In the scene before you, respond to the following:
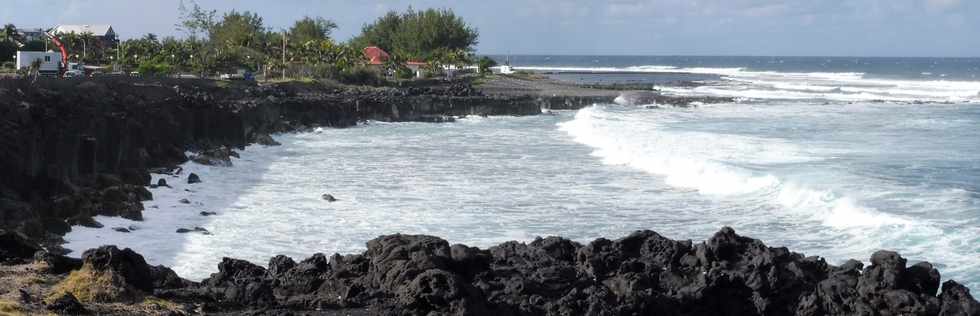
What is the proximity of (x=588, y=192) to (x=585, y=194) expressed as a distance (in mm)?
420

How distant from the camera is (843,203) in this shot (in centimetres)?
2180

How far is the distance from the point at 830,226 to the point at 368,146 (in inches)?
871

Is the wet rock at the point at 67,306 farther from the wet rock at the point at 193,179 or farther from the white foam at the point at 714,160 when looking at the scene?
the wet rock at the point at 193,179

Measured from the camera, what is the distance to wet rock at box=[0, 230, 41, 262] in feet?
45.2

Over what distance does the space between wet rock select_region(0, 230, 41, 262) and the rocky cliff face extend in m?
4.46

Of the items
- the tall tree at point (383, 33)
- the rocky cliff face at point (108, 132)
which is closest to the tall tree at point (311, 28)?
the tall tree at point (383, 33)

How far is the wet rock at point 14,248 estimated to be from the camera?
542 inches

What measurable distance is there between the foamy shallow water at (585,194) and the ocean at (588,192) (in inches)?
2.3

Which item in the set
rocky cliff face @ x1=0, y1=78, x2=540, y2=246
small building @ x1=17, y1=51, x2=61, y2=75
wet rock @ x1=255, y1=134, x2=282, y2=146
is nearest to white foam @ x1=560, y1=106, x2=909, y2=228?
wet rock @ x1=255, y1=134, x2=282, y2=146

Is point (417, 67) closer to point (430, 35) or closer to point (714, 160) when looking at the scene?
point (430, 35)

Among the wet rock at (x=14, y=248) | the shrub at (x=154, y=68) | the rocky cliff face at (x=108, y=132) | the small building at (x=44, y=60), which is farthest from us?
the shrub at (x=154, y=68)

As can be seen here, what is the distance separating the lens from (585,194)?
2545cm

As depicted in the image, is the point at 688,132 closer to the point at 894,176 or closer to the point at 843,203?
the point at 894,176

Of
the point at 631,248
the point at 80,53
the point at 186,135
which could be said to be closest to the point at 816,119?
the point at 186,135
